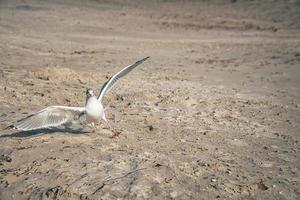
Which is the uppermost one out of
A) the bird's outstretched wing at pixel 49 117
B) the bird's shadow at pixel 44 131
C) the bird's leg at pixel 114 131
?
the bird's outstretched wing at pixel 49 117

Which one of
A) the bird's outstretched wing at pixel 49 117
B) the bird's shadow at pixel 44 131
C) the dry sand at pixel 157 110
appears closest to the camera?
the dry sand at pixel 157 110

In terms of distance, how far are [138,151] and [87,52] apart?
938 cm

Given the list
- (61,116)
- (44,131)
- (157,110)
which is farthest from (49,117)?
(157,110)

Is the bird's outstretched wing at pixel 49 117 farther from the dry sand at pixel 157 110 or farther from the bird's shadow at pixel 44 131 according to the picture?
the bird's shadow at pixel 44 131

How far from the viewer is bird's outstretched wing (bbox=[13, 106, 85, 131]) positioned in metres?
7.01

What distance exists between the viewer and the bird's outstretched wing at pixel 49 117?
23.0 ft

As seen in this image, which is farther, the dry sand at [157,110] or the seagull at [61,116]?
the seagull at [61,116]

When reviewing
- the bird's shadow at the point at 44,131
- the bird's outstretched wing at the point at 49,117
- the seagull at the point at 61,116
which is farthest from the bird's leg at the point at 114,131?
the bird's outstretched wing at the point at 49,117

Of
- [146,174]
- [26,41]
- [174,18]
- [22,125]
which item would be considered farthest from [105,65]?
[174,18]

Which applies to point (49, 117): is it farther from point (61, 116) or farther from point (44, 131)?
point (44, 131)

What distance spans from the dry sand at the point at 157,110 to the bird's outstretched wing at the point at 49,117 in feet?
0.90

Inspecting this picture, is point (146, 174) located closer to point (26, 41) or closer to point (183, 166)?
point (183, 166)

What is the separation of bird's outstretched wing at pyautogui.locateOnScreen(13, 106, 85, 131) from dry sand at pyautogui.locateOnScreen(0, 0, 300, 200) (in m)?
0.27

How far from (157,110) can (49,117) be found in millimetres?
2582
